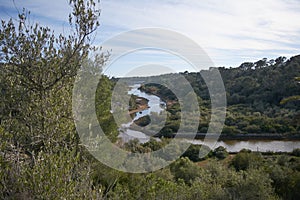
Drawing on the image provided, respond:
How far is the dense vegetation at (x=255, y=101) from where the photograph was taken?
1150 inches

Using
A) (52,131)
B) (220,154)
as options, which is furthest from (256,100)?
(52,131)

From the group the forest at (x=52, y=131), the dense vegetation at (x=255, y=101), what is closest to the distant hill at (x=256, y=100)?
the dense vegetation at (x=255, y=101)

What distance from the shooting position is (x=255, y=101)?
1527 inches

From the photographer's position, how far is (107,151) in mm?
9328

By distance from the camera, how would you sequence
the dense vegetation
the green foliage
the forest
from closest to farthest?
the forest < the green foliage < the dense vegetation

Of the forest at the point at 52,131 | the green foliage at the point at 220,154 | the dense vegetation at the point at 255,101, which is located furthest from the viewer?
the dense vegetation at the point at 255,101

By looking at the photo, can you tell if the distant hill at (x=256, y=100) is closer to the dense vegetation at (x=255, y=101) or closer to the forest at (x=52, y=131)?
the dense vegetation at (x=255, y=101)

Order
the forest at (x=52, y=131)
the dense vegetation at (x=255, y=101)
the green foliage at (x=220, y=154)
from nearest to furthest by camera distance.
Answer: the forest at (x=52, y=131) → the green foliage at (x=220, y=154) → the dense vegetation at (x=255, y=101)

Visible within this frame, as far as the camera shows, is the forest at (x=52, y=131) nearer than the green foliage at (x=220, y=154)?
Yes

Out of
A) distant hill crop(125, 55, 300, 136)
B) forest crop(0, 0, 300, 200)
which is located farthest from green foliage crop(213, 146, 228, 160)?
forest crop(0, 0, 300, 200)

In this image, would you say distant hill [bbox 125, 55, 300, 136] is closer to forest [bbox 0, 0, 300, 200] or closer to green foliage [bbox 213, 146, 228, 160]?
green foliage [bbox 213, 146, 228, 160]

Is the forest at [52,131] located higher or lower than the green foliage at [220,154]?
higher

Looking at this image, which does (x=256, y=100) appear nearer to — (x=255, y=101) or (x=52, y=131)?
(x=255, y=101)

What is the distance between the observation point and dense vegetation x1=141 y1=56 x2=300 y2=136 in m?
29.2
